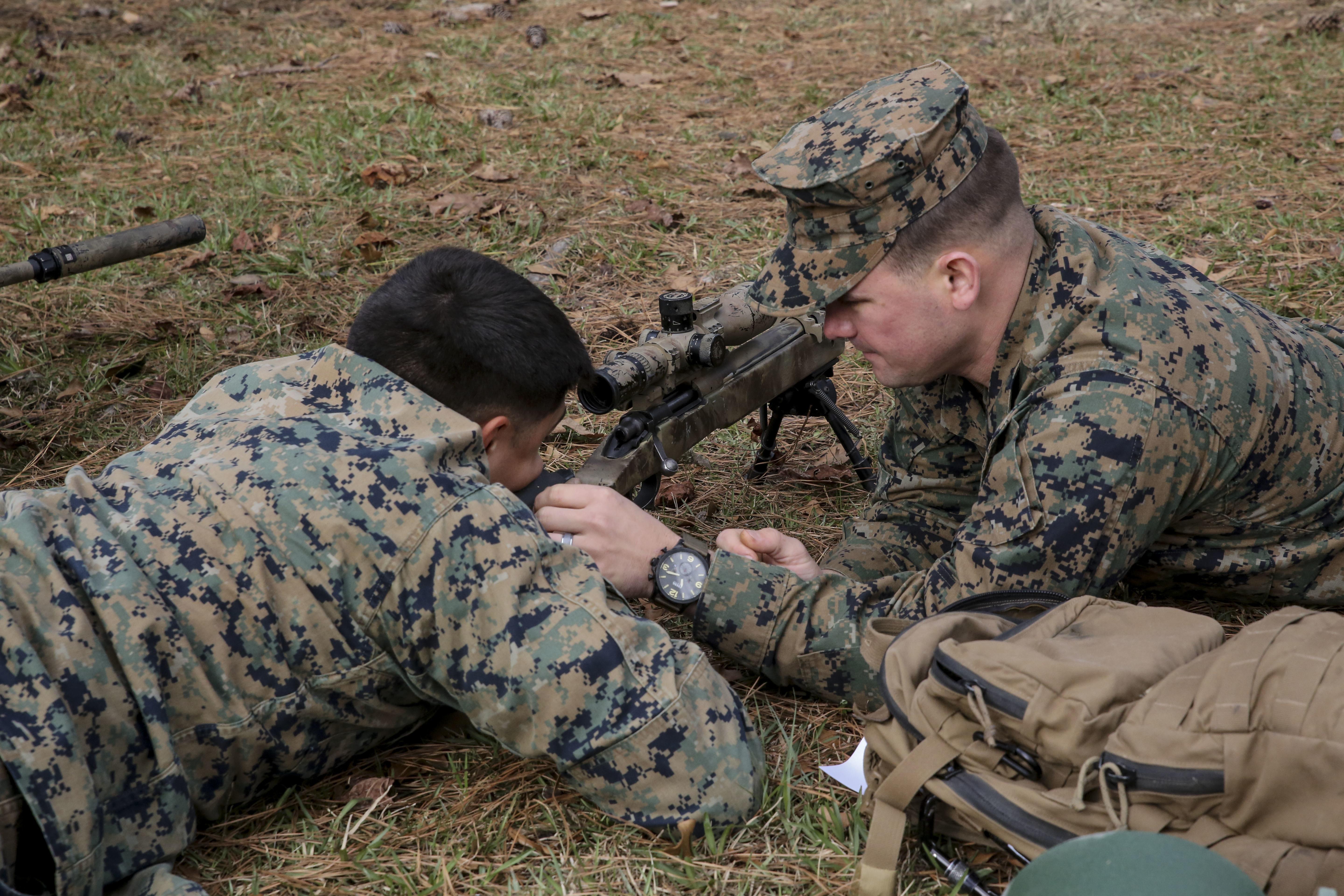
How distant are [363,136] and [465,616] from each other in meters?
5.92

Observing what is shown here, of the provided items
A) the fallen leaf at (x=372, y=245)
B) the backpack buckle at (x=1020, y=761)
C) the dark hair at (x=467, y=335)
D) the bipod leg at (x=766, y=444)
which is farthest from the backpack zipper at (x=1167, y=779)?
the fallen leaf at (x=372, y=245)

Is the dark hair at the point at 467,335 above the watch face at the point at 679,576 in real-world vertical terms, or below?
above

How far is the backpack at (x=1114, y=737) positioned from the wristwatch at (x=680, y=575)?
23.5 inches

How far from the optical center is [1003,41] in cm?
980

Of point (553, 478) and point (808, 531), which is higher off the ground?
point (553, 478)

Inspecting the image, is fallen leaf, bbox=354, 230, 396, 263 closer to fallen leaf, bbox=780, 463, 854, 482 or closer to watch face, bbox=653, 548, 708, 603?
fallen leaf, bbox=780, 463, 854, 482

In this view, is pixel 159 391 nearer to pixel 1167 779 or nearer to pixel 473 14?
pixel 1167 779

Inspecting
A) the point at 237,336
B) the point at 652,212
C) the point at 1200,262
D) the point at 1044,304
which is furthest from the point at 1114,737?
the point at 652,212

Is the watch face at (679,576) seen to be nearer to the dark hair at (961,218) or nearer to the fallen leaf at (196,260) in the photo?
the dark hair at (961,218)

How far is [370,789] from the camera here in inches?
112

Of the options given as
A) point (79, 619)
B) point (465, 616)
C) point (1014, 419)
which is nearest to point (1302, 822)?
point (1014, 419)

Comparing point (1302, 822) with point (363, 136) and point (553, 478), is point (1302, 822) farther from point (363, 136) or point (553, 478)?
point (363, 136)

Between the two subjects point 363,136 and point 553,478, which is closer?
point 553,478

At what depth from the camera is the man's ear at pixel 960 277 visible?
2.85 meters
